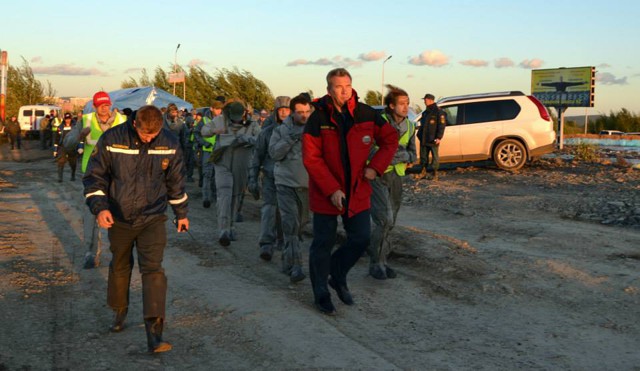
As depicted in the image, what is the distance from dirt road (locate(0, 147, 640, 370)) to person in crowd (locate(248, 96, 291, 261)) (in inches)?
10.5

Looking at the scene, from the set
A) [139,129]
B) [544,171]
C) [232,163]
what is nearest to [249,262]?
[232,163]

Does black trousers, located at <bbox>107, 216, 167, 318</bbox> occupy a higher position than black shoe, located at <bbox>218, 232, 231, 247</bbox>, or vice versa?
black trousers, located at <bbox>107, 216, 167, 318</bbox>

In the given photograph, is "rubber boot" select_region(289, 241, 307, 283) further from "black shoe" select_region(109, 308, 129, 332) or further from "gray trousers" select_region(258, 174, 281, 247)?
"black shoe" select_region(109, 308, 129, 332)

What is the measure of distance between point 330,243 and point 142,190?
1694 mm

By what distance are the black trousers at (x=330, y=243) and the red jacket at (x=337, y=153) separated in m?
0.13

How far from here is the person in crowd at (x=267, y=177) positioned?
823cm

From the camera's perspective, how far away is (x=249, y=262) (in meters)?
8.38

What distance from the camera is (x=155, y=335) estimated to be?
17.0 feet

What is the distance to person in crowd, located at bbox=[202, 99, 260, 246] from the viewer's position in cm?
945

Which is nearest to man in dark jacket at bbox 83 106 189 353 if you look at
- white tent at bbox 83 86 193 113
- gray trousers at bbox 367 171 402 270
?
gray trousers at bbox 367 171 402 270

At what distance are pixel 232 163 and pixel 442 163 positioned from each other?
35.5 ft

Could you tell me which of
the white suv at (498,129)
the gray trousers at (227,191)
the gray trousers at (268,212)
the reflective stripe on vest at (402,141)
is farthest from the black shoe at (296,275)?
the white suv at (498,129)

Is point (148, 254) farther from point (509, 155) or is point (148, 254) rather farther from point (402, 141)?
point (509, 155)

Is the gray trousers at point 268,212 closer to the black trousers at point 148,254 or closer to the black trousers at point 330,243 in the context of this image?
the black trousers at point 330,243
